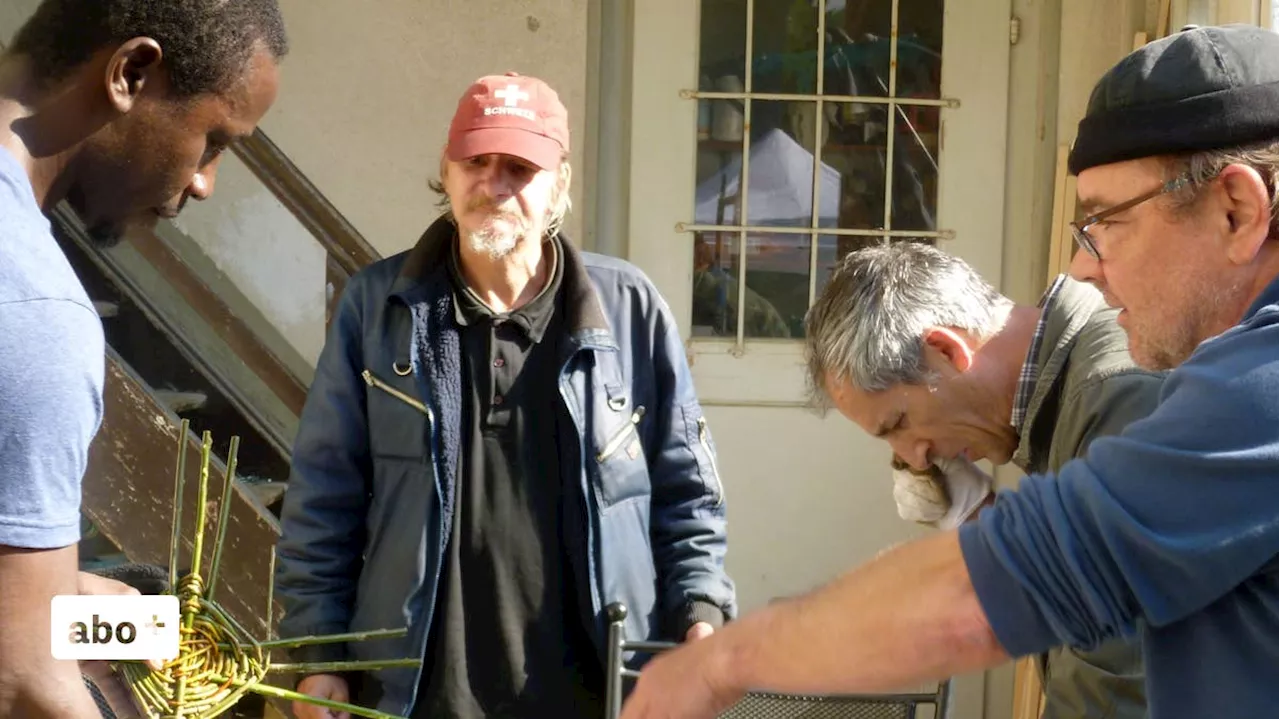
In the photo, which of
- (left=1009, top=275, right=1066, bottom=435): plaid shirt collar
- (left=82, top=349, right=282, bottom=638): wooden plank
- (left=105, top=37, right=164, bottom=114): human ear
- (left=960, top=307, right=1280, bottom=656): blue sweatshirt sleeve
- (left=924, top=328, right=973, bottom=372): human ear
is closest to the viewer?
(left=960, top=307, right=1280, bottom=656): blue sweatshirt sleeve

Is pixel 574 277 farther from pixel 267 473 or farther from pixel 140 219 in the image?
pixel 267 473

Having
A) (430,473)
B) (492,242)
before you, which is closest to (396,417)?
(430,473)

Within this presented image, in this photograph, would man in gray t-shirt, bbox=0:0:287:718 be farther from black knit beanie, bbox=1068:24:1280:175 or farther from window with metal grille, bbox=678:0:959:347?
window with metal grille, bbox=678:0:959:347

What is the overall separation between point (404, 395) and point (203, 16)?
1.10 meters

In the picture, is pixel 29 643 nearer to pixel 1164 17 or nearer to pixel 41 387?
pixel 41 387

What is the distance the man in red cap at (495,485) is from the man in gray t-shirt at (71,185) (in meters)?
0.94

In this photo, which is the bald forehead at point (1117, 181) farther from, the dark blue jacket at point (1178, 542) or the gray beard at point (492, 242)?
the gray beard at point (492, 242)

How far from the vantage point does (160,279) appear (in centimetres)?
503

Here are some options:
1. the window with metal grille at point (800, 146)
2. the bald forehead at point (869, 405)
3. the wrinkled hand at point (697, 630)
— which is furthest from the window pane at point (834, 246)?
the bald forehead at point (869, 405)

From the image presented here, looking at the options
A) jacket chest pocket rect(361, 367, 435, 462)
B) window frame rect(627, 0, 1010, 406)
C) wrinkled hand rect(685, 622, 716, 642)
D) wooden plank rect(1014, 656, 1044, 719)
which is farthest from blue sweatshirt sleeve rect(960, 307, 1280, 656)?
window frame rect(627, 0, 1010, 406)

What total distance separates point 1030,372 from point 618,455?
2.67 ft

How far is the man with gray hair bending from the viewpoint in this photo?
1.82 m

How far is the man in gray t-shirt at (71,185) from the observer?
125 cm

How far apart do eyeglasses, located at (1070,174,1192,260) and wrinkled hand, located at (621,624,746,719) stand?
0.55m
